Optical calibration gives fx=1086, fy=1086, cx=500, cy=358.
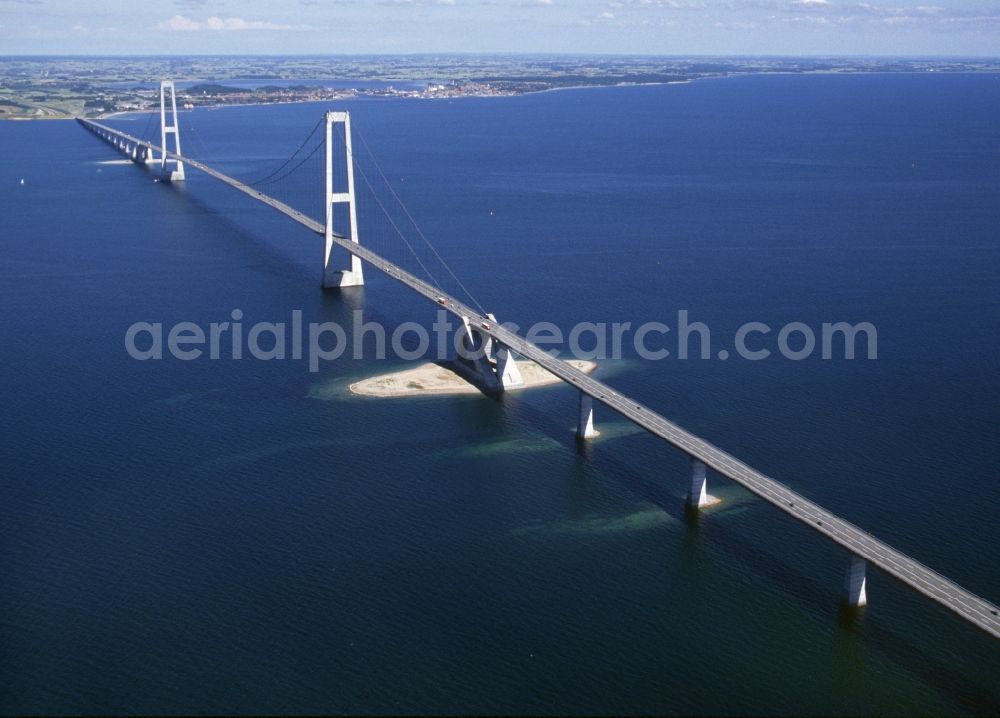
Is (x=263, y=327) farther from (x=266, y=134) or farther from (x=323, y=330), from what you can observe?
(x=266, y=134)

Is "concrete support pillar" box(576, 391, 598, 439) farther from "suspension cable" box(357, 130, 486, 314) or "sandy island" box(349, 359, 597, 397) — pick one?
"suspension cable" box(357, 130, 486, 314)

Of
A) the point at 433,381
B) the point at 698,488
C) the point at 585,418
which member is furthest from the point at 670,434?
the point at 433,381

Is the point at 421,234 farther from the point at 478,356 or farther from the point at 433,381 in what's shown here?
the point at 433,381

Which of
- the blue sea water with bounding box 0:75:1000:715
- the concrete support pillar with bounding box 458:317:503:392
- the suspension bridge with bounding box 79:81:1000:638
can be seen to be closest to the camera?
the blue sea water with bounding box 0:75:1000:715

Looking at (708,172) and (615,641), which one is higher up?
(708,172)

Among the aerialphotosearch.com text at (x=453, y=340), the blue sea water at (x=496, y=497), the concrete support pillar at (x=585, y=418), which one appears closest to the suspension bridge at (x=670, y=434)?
the concrete support pillar at (x=585, y=418)

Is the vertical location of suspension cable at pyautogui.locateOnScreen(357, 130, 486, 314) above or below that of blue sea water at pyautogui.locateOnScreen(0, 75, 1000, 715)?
above

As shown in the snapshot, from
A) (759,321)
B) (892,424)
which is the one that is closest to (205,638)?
(892,424)

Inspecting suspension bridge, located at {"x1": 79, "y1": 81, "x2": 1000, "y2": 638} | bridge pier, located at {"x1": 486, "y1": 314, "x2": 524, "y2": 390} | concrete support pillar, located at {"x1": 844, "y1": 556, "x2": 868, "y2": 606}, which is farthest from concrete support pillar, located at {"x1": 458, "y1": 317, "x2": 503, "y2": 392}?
concrete support pillar, located at {"x1": 844, "y1": 556, "x2": 868, "y2": 606}

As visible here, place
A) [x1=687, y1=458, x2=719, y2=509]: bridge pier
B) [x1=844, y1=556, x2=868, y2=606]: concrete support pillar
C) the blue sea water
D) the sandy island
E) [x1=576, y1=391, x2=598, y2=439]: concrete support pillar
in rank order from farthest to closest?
the sandy island
[x1=576, y1=391, x2=598, y2=439]: concrete support pillar
[x1=687, y1=458, x2=719, y2=509]: bridge pier
[x1=844, y1=556, x2=868, y2=606]: concrete support pillar
the blue sea water
